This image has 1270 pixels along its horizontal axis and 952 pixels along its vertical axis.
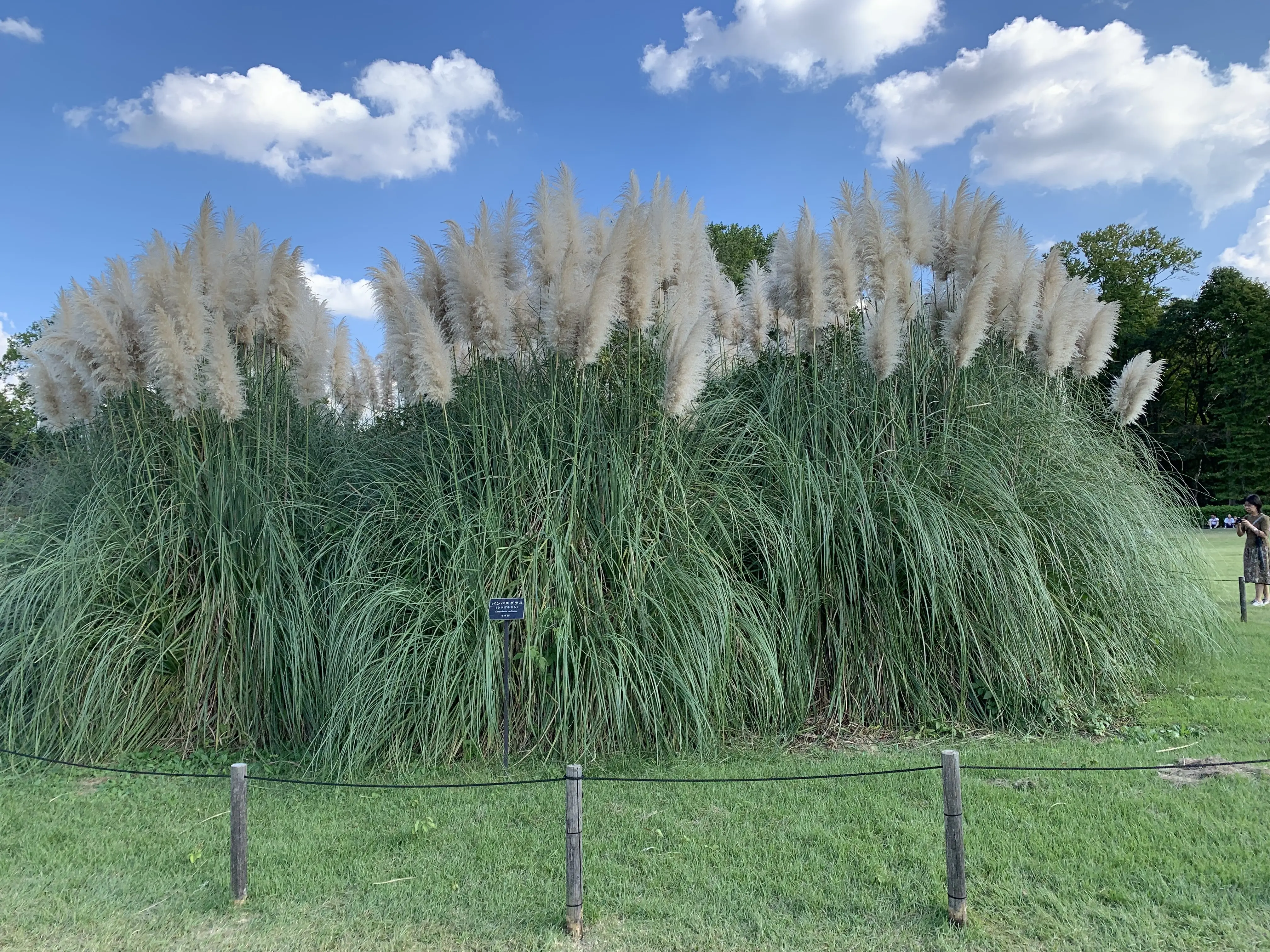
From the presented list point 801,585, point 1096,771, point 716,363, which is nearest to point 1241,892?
point 1096,771

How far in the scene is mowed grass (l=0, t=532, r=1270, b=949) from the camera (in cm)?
259

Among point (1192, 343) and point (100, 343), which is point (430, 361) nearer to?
point (100, 343)

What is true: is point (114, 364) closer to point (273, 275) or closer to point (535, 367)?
point (273, 275)

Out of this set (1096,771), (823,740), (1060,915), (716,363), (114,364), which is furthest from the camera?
(716,363)

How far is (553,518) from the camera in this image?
4316 millimetres

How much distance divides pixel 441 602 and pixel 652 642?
1.17 m

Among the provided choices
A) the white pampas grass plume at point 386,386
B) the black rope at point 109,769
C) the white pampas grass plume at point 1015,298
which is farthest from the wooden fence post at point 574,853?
the white pampas grass plume at point 1015,298

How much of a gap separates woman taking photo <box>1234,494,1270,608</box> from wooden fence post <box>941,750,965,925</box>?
28.1 ft

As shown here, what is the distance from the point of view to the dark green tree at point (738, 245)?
27047 mm

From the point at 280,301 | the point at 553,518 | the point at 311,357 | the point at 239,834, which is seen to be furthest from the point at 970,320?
the point at 239,834

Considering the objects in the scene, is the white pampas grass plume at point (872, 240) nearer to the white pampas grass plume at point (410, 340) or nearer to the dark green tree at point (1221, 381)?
the white pampas grass plume at point (410, 340)

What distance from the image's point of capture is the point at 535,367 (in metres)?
4.86

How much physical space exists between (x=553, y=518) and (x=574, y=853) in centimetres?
203

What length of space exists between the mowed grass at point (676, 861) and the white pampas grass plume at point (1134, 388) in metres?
3.17
